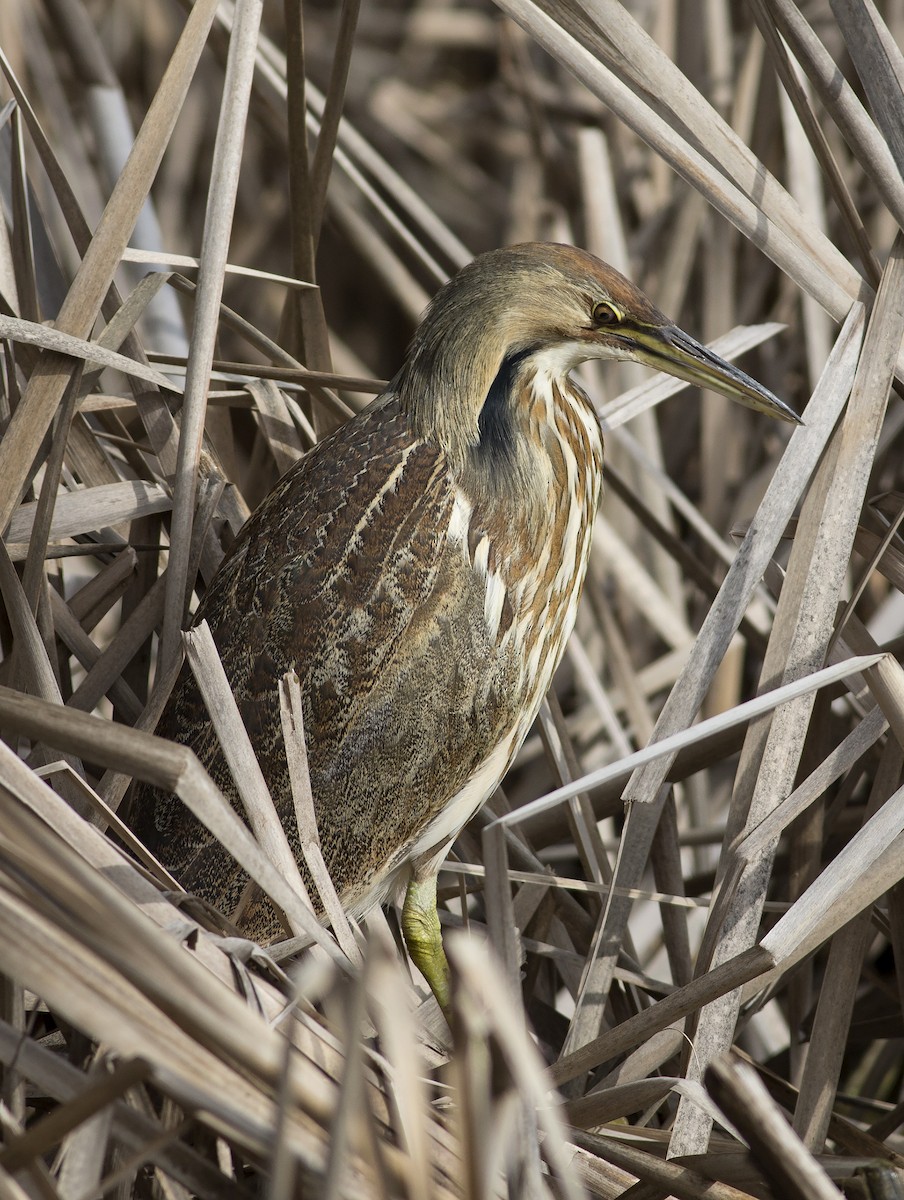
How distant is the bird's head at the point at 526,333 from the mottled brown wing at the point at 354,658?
7 centimetres

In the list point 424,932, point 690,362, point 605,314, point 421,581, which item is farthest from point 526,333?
point 424,932

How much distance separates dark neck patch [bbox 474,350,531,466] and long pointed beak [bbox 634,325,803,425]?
16 cm

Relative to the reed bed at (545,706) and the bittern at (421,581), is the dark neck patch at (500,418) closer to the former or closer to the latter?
the bittern at (421,581)

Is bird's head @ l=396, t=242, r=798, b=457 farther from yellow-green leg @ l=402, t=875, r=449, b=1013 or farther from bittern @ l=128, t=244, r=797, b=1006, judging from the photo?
yellow-green leg @ l=402, t=875, r=449, b=1013

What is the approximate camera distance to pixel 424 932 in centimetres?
166

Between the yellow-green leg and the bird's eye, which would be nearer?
the bird's eye

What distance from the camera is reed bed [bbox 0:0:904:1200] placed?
32.4 inches

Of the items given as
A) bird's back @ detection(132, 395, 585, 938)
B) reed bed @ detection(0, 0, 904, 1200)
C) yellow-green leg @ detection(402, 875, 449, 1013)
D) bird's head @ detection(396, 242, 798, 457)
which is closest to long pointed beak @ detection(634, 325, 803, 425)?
bird's head @ detection(396, 242, 798, 457)

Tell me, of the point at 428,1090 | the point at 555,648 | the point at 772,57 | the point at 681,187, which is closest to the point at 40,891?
the point at 428,1090

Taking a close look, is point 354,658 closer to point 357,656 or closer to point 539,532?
point 357,656

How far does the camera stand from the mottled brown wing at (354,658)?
1448 mm

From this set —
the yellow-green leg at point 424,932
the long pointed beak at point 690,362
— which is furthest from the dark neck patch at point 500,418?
the yellow-green leg at point 424,932

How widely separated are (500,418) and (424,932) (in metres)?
0.67

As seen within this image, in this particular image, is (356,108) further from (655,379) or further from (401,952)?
(401,952)
